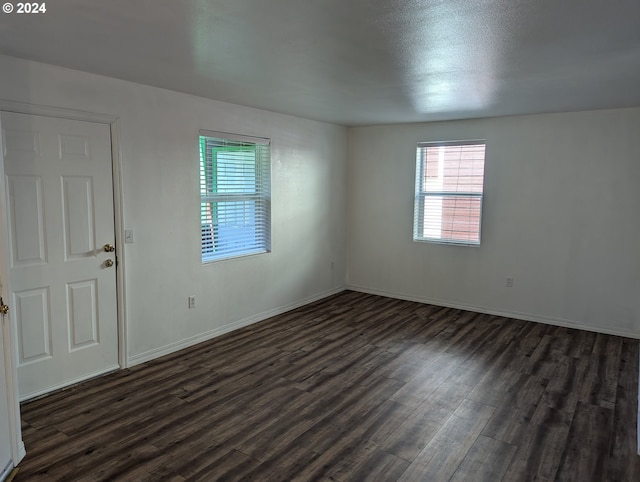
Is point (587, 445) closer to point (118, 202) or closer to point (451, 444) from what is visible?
point (451, 444)

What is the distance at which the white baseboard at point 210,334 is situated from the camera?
152 inches

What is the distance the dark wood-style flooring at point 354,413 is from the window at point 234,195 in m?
0.99

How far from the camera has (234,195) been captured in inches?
183

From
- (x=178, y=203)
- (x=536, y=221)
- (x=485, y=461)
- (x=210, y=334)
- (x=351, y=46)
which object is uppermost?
(x=351, y=46)

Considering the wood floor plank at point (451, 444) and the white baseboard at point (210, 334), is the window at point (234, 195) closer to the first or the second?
the white baseboard at point (210, 334)

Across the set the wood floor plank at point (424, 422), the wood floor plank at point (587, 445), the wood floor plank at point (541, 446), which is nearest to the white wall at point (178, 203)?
the wood floor plank at point (424, 422)

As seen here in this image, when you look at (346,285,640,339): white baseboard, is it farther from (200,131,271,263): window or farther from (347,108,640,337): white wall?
(200,131,271,263): window

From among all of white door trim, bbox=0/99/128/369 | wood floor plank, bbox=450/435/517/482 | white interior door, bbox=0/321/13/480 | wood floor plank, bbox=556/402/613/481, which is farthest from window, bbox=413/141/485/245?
white interior door, bbox=0/321/13/480

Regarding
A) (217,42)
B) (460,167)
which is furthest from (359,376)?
(460,167)

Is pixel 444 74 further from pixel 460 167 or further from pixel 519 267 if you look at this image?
pixel 519 267

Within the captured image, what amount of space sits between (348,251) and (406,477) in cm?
432

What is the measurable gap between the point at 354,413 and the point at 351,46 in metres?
2.40

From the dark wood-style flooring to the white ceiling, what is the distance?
2.38 m

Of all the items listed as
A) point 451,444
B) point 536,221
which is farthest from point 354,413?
point 536,221
